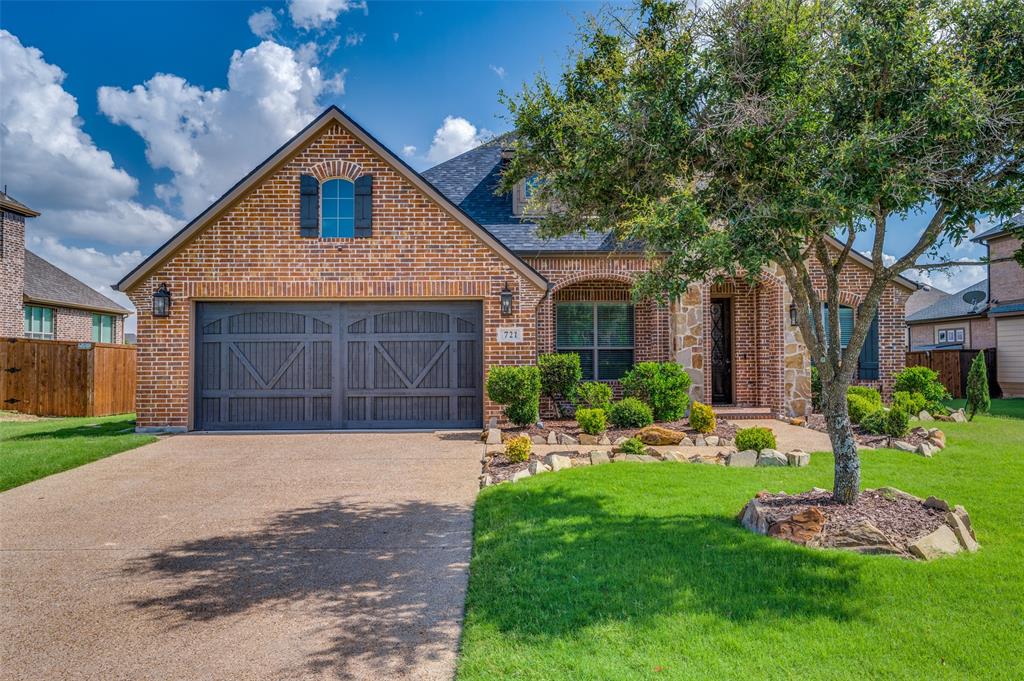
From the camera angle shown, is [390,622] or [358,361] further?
[358,361]

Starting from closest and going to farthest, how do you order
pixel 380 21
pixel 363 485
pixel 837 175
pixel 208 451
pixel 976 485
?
pixel 837 175
pixel 976 485
pixel 363 485
pixel 208 451
pixel 380 21

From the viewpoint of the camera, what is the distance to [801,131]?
438 cm

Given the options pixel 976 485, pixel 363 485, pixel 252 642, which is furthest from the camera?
pixel 363 485

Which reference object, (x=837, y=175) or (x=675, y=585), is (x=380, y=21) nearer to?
(x=837, y=175)

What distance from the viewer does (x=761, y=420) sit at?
40.0ft

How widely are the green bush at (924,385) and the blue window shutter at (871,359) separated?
3.09 feet

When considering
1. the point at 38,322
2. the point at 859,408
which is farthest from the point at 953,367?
the point at 38,322

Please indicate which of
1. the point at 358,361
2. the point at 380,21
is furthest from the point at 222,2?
the point at 358,361

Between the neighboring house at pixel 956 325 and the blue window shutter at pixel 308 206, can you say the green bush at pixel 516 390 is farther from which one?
the neighboring house at pixel 956 325

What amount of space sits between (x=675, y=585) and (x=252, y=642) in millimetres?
2601

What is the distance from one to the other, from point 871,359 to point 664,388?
245 inches

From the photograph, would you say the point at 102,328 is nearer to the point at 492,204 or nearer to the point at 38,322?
the point at 38,322

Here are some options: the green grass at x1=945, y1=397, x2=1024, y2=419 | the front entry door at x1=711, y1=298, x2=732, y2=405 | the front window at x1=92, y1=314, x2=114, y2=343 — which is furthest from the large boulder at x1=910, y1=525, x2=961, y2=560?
the front window at x1=92, y1=314, x2=114, y2=343

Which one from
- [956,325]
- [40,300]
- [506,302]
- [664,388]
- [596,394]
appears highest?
[40,300]
